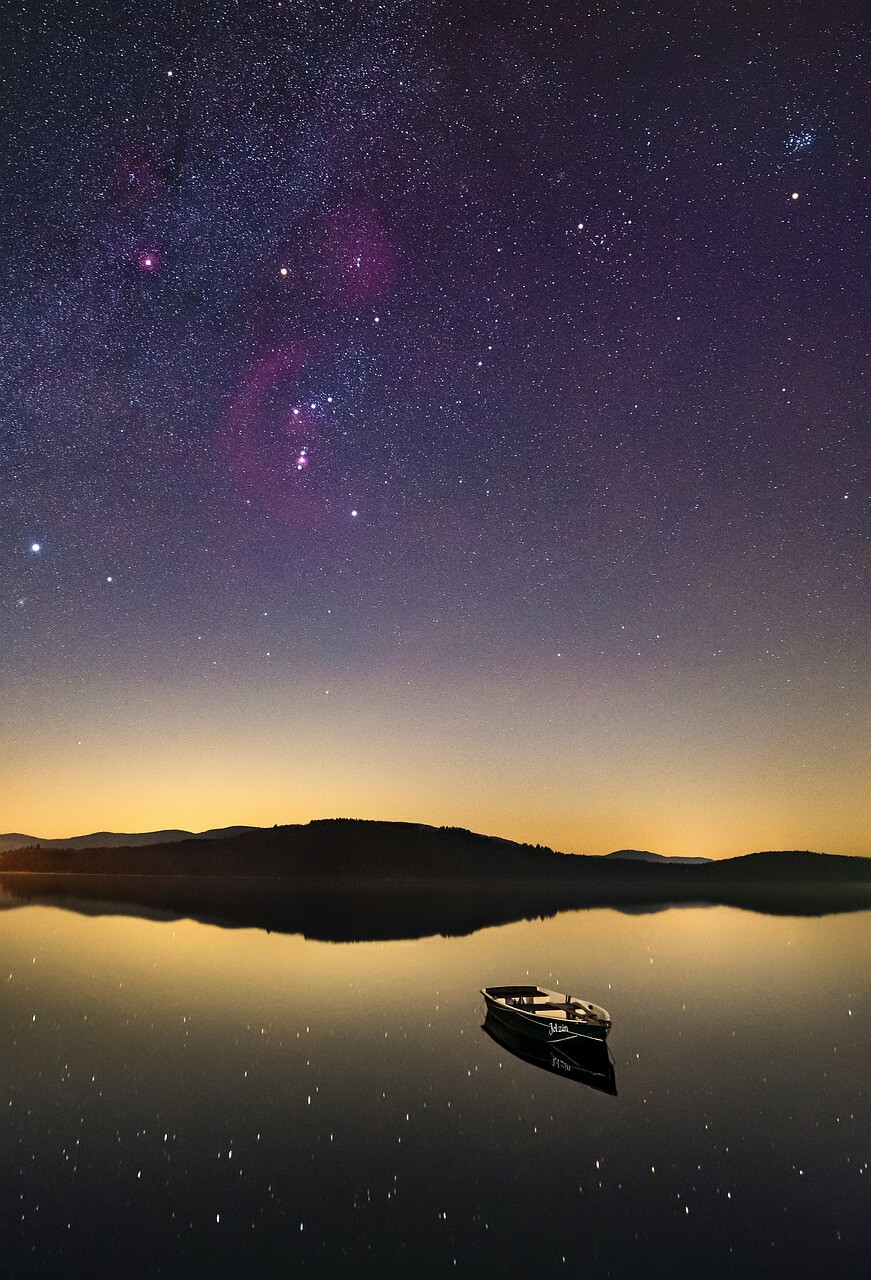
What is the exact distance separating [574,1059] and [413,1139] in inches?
310

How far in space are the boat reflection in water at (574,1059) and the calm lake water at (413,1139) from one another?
0.70 m

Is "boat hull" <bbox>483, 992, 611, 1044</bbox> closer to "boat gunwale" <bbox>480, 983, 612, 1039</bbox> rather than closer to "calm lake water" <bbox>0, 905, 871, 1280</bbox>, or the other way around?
"boat gunwale" <bbox>480, 983, 612, 1039</bbox>

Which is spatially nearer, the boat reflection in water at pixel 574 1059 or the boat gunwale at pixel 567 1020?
the boat reflection in water at pixel 574 1059

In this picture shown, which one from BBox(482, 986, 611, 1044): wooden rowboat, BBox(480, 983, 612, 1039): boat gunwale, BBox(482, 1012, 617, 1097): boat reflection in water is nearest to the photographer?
BBox(482, 1012, 617, 1097): boat reflection in water

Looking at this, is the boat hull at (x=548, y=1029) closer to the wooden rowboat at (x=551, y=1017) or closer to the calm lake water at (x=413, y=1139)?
the wooden rowboat at (x=551, y=1017)

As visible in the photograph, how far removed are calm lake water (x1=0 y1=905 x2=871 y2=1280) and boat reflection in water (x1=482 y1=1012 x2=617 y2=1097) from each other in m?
0.70

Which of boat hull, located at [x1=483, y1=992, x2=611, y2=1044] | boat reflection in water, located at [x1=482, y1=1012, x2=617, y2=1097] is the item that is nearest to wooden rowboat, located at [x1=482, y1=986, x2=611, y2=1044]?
boat hull, located at [x1=483, y1=992, x2=611, y2=1044]

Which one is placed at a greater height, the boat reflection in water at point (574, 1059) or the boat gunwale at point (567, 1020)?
the boat gunwale at point (567, 1020)

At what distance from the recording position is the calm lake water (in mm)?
12086

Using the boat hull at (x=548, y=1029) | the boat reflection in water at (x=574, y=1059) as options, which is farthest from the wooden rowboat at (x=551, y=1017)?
the boat reflection in water at (x=574, y=1059)

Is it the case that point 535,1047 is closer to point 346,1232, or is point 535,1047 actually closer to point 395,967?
point 346,1232

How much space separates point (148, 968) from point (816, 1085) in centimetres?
4013

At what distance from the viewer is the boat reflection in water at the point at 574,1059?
21.8 m

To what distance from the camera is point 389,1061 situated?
2425 cm
